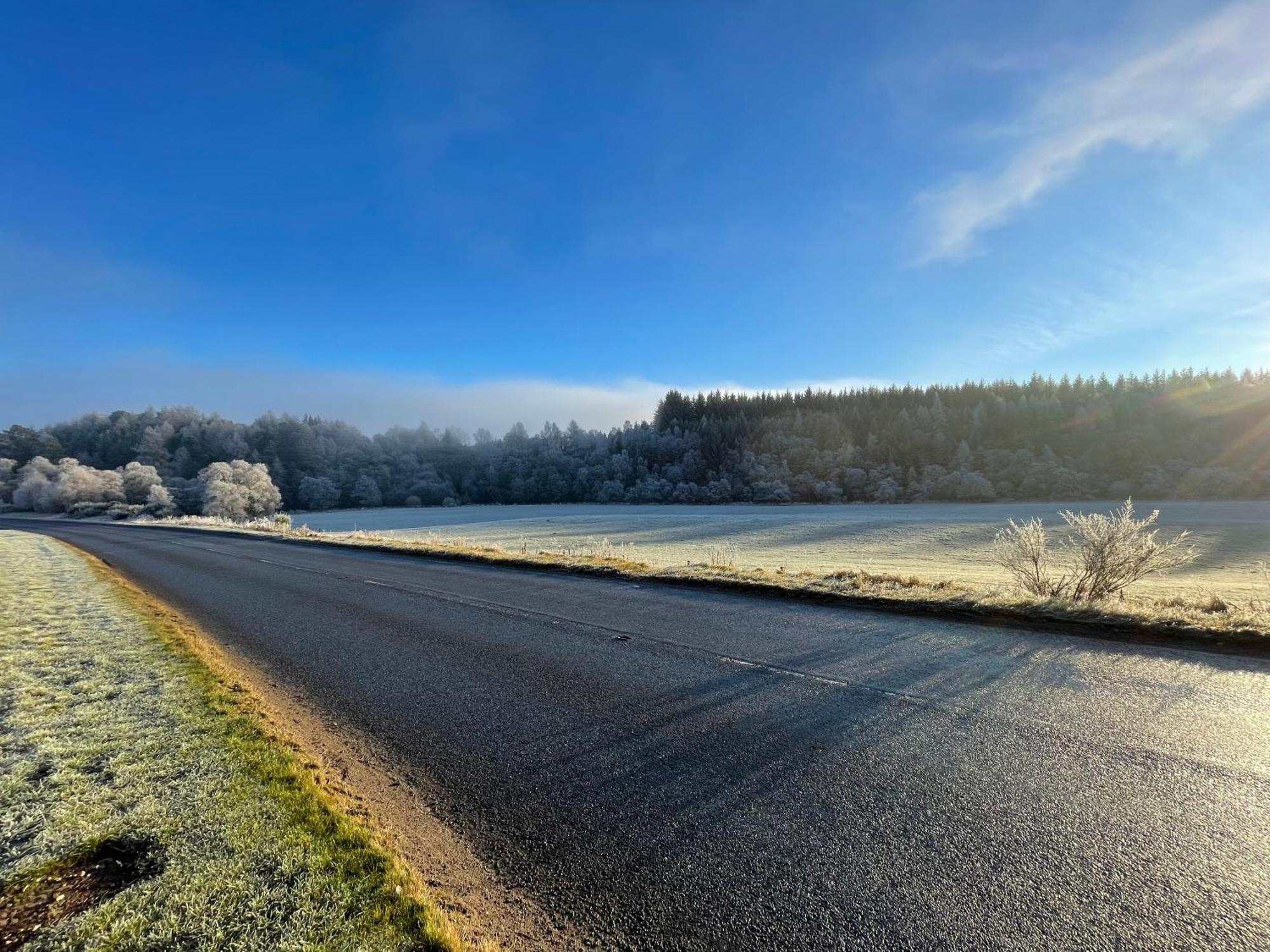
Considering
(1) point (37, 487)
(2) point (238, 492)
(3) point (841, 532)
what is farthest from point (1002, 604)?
(1) point (37, 487)

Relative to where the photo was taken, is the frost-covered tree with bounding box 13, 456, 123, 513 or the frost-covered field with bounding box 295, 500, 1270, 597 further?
the frost-covered tree with bounding box 13, 456, 123, 513

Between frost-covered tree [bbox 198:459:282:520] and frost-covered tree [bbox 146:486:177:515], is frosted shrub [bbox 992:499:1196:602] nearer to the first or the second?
frost-covered tree [bbox 198:459:282:520]

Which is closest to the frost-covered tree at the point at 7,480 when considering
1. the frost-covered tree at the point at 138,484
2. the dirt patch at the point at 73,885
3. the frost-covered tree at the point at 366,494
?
the frost-covered tree at the point at 138,484

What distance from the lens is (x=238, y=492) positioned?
208 ft

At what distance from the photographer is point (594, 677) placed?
5.97 metres

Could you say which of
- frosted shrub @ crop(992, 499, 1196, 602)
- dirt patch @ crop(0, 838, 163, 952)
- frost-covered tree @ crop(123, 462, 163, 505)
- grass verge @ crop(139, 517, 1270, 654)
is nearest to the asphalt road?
grass verge @ crop(139, 517, 1270, 654)

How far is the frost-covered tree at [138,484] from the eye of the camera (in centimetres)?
7150

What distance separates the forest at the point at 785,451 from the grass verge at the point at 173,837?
268ft

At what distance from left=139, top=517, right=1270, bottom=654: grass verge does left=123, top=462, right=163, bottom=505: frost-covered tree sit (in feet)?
273

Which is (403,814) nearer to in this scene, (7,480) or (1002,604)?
(1002,604)

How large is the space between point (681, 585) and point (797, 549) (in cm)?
2284

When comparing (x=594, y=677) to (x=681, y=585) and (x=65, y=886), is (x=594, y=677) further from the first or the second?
(x=681, y=585)

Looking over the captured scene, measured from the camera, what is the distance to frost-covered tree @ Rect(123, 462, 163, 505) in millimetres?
71500

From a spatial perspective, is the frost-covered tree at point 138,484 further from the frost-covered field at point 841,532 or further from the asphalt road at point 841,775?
the asphalt road at point 841,775
